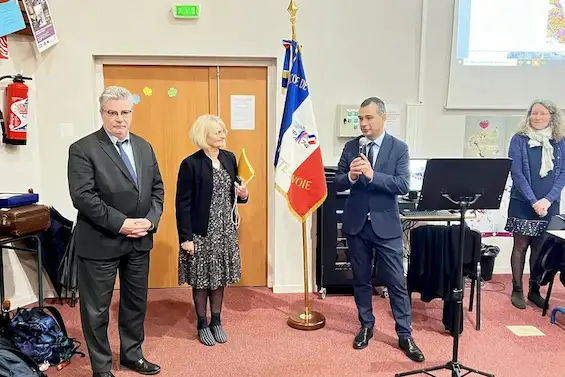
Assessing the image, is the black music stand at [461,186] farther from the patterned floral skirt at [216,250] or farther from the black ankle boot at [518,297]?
the black ankle boot at [518,297]

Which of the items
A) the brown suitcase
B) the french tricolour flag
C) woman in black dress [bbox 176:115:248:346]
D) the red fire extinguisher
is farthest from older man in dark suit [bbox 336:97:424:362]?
the red fire extinguisher

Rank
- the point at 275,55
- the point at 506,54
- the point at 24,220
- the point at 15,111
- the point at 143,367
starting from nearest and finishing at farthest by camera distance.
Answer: the point at 143,367 < the point at 24,220 < the point at 15,111 < the point at 275,55 < the point at 506,54

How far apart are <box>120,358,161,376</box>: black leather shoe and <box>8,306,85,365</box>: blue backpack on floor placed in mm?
384

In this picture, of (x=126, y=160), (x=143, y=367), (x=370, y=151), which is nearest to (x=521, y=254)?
(x=370, y=151)

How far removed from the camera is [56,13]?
395 cm

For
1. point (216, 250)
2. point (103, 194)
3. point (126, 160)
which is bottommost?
point (216, 250)

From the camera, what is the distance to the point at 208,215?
315 cm

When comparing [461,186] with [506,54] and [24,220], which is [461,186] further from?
Answer: [24,220]

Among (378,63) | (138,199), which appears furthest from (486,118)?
(138,199)

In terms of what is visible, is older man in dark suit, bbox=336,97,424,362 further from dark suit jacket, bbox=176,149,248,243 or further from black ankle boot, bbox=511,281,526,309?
black ankle boot, bbox=511,281,526,309

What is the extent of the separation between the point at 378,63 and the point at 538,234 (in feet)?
5.98

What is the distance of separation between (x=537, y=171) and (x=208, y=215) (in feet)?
8.20

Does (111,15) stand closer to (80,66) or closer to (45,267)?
(80,66)

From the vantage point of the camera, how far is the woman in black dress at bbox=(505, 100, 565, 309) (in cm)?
385
